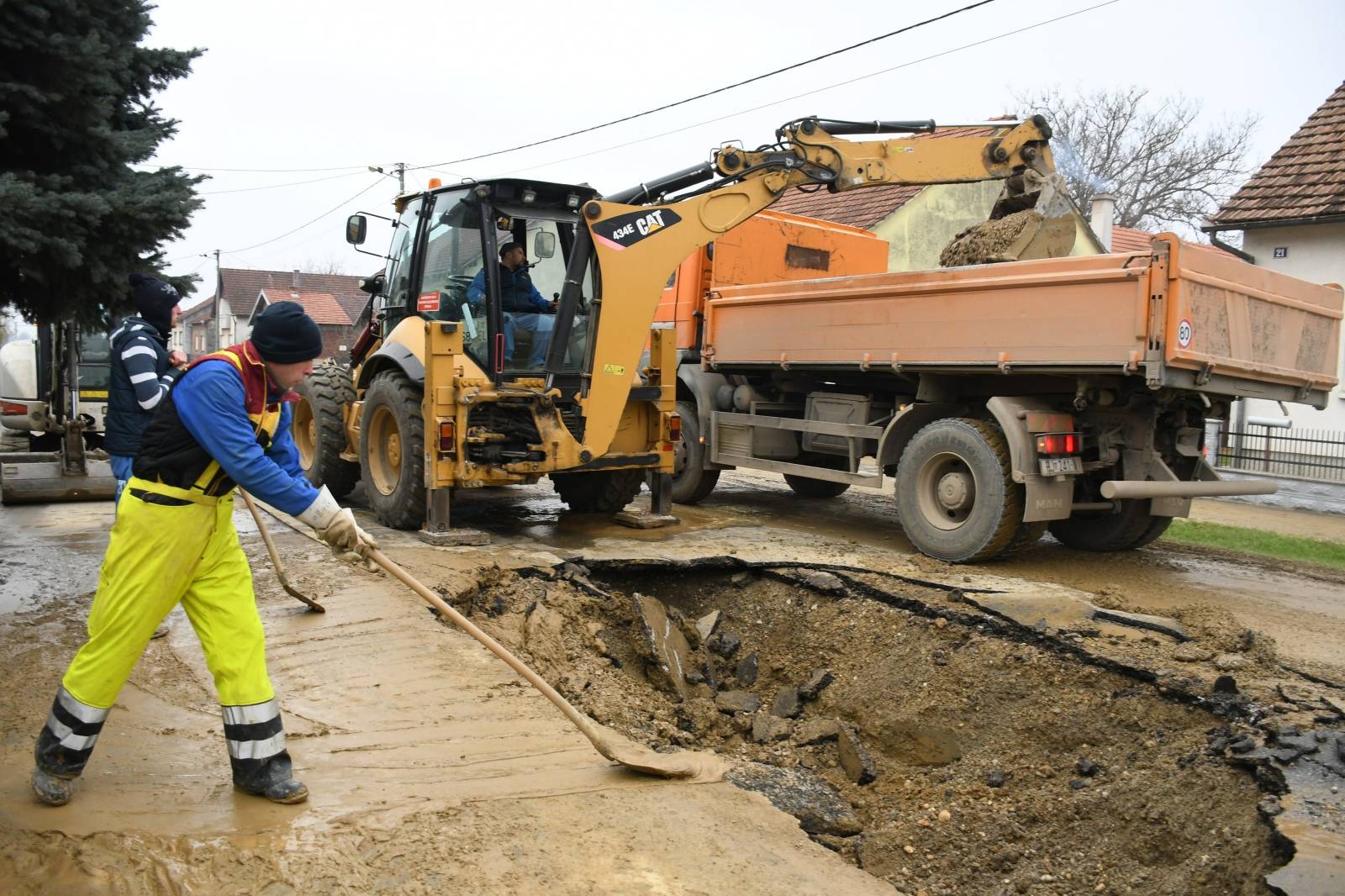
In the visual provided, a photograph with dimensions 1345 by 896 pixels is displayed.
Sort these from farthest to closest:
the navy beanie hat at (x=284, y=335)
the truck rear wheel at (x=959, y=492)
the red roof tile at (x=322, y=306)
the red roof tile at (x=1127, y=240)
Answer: the red roof tile at (x=322, y=306) → the red roof tile at (x=1127, y=240) → the truck rear wheel at (x=959, y=492) → the navy beanie hat at (x=284, y=335)

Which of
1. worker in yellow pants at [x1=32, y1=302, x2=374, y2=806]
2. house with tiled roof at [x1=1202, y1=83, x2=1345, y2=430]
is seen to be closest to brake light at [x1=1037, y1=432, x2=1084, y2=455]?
worker in yellow pants at [x1=32, y1=302, x2=374, y2=806]

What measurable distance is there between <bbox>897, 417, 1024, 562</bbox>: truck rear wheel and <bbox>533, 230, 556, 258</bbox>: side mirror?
329cm

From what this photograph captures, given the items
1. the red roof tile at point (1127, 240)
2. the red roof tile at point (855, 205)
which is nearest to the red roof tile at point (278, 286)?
the red roof tile at point (855, 205)

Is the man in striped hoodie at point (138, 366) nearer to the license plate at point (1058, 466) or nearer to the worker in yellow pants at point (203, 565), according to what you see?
the worker in yellow pants at point (203, 565)

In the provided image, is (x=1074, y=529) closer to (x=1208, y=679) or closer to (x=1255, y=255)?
(x=1208, y=679)

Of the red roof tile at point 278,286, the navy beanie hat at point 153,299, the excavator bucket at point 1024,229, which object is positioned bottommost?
the navy beanie hat at point 153,299

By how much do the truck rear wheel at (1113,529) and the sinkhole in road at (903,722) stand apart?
2.38 meters

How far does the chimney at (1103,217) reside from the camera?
728 inches

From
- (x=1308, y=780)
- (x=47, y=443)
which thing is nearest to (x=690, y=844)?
(x=1308, y=780)

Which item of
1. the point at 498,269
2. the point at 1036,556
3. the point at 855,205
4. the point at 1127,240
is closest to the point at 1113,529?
the point at 1036,556

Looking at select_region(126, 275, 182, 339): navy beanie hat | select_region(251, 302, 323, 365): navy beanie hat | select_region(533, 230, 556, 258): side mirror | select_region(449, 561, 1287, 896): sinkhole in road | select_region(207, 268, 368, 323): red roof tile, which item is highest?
select_region(207, 268, 368, 323): red roof tile

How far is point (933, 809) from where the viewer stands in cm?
465

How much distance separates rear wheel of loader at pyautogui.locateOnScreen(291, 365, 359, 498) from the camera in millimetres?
9312

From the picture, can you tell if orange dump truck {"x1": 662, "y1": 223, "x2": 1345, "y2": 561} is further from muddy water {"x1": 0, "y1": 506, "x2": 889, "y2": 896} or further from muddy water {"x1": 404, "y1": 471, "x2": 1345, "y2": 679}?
muddy water {"x1": 0, "y1": 506, "x2": 889, "y2": 896}
